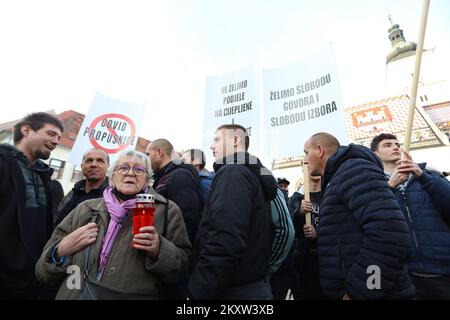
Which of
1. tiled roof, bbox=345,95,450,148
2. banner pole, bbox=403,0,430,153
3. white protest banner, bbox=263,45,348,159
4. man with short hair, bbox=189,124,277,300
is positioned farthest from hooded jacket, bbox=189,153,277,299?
tiled roof, bbox=345,95,450,148

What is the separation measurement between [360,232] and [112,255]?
158 cm

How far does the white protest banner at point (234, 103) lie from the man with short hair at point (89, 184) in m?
1.46

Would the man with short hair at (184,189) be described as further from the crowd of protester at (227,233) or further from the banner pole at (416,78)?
the banner pole at (416,78)

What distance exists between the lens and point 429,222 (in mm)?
2217

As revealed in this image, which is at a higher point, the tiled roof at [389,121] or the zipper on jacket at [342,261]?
the tiled roof at [389,121]

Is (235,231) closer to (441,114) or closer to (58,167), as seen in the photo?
(58,167)

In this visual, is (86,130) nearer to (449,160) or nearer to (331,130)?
(331,130)

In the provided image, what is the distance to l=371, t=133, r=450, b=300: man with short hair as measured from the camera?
2096 mm

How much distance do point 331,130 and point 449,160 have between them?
692 inches

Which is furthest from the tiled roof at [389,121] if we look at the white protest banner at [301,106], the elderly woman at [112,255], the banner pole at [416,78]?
the elderly woman at [112,255]

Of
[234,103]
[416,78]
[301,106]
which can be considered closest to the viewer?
[416,78]

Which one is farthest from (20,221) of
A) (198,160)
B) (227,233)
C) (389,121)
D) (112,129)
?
(389,121)

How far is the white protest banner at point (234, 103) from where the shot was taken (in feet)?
13.8
